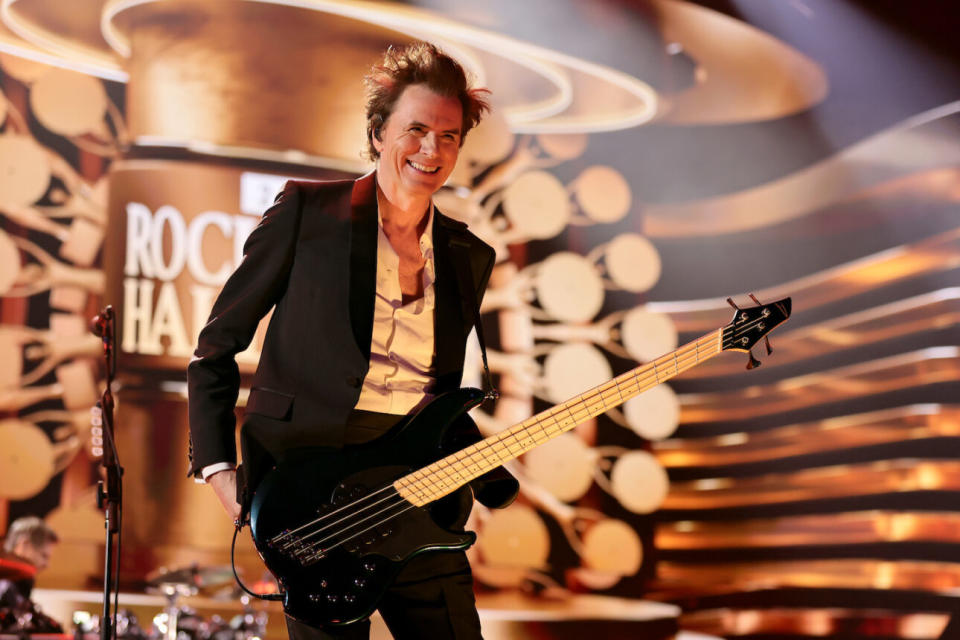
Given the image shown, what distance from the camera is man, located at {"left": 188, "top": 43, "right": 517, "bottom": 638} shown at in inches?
77.5

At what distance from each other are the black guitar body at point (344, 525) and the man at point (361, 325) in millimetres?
49

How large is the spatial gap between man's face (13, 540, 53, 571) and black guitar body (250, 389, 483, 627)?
9.12ft

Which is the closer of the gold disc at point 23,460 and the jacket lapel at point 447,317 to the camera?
the jacket lapel at point 447,317

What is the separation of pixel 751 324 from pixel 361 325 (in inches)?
32.8

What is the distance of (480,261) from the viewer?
234cm

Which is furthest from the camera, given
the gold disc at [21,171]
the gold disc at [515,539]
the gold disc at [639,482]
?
the gold disc at [639,482]

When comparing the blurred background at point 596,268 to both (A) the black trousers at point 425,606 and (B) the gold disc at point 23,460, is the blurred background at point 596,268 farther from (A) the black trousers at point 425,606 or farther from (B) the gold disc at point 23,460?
(A) the black trousers at point 425,606

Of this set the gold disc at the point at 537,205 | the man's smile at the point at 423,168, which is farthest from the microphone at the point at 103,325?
the gold disc at the point at 537,205

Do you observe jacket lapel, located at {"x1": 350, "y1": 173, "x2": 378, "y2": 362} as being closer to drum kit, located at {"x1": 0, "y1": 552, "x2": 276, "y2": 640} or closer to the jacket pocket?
the jacket pocket

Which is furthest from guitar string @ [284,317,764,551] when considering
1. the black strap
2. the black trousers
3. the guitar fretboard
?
the black strap

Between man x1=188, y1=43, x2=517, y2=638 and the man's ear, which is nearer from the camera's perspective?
man x1=188, y1=43, x2=517, y2=638

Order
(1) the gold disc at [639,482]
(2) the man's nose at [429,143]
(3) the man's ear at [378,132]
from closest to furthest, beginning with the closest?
(2) the man's nose at [429,143] < (3) the man's ear at [378,132] < (1) the gold disc at [639,482]

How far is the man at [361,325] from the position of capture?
197cm

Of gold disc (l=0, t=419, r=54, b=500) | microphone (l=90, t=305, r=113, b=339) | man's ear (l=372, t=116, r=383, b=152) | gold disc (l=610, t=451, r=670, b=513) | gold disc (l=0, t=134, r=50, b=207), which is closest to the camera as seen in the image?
man's ear (l=372, t=116, r=383, b=152)
